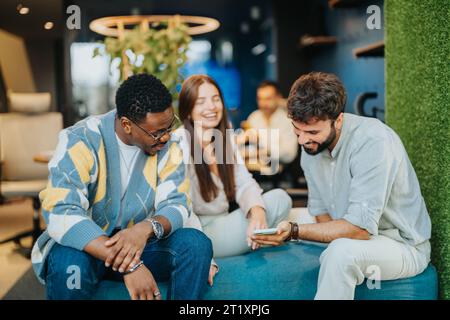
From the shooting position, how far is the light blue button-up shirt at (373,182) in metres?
1.93

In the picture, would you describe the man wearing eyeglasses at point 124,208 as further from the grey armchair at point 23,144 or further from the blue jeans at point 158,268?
the grey armchair at point 23,144

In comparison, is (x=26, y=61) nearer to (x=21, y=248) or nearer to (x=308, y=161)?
(x=21, y=248)

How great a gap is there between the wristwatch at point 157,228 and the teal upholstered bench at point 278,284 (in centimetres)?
23

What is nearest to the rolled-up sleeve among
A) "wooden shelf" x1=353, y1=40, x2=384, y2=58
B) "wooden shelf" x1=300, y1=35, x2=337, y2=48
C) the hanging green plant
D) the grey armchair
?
"wooden shelf" x1=353, y1=40, x2=384, y2=58

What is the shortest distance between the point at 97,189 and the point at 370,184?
3.23 feet

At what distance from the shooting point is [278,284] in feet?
6.82

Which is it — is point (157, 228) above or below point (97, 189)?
below

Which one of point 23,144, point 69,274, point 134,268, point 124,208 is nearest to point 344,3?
point 124,208

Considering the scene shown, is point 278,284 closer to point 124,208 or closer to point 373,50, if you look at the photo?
point 124,208

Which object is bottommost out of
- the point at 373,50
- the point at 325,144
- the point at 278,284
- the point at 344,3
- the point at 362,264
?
the point at 278,284
